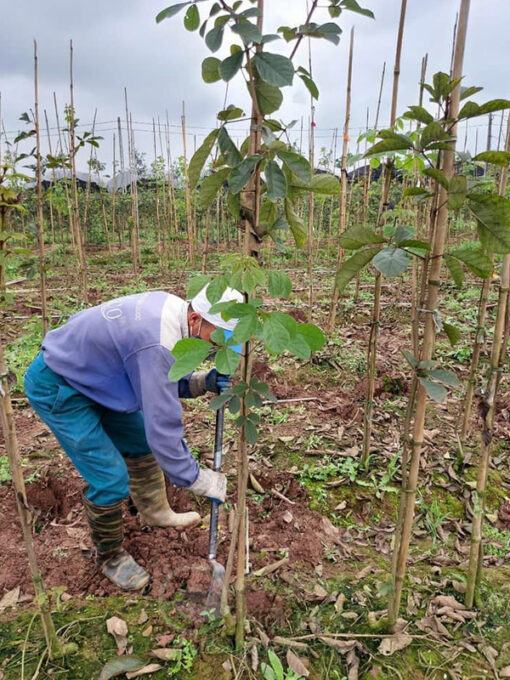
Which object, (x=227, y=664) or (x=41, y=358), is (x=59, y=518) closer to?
(x=41, y=358)

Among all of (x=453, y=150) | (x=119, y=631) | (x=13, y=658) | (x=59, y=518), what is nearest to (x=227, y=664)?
(x=119, y=631)

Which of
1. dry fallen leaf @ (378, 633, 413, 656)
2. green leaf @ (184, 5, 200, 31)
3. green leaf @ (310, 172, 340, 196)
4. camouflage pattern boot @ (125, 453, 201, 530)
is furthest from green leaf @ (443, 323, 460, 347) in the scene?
camouflage pattern boot @ (125, 453, 201, 530)

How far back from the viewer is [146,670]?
5.51 ft

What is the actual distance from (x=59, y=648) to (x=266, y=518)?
1162 mm

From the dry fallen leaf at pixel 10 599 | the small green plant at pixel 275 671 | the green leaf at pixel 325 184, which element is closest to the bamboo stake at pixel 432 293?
the green leaf at pixel 325 184

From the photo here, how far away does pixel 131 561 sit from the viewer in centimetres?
223

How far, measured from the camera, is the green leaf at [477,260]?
118 cm

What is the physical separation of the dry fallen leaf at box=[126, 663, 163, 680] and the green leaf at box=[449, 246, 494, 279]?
1.73 m

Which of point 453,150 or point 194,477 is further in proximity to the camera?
point 194,477

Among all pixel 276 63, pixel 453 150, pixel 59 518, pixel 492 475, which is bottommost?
pixel 59 518

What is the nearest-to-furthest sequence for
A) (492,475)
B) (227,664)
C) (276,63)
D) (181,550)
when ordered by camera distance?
(276,63)
(227,664)
(181,550)
(492,475)

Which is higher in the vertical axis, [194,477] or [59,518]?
[194,477]

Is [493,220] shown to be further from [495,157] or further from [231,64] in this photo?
[231,64]

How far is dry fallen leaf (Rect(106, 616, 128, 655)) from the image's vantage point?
1792 mm
